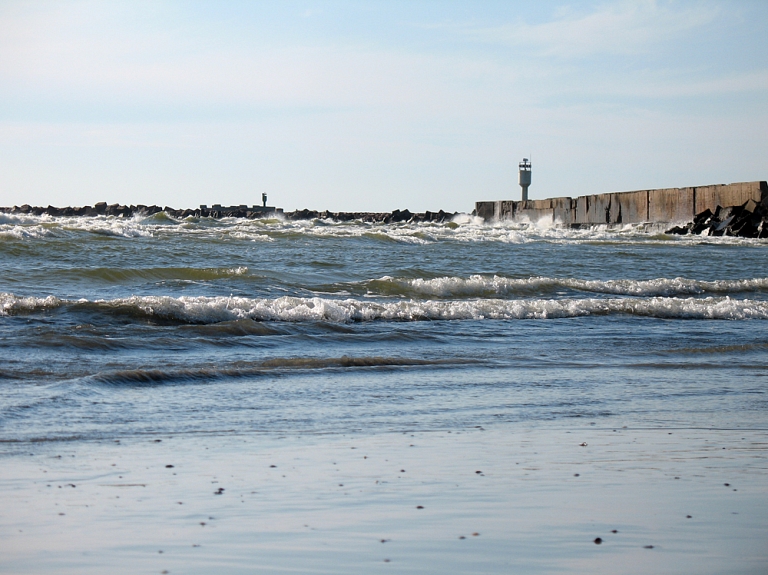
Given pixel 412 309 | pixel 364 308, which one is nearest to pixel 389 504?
pixel 364 308

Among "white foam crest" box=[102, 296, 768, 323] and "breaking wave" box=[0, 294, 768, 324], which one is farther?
"white foam crest" box=[102, 296, 768, 323]

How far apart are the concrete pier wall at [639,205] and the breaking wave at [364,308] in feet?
69.5

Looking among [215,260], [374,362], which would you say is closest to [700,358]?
[374,362]

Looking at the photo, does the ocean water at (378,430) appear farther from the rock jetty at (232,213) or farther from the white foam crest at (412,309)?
the rock jetty at (232,213)

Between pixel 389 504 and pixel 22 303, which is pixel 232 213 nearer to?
pixel 22 303

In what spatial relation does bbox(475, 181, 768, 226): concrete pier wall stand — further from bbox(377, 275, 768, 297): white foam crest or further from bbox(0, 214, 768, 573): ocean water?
bbox(0, 214, 768, 573): ocean water

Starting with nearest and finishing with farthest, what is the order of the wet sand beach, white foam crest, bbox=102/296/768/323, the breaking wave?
1. the wet sand beach
2. the breaking wave
3. white foam crest, bbox=102/296/768/323

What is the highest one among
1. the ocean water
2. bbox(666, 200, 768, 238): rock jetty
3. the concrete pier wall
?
the concrete pier wall

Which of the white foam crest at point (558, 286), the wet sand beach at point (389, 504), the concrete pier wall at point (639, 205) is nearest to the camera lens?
the wet sand beach at point (389, 504)

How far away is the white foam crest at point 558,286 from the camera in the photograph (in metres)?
10.7

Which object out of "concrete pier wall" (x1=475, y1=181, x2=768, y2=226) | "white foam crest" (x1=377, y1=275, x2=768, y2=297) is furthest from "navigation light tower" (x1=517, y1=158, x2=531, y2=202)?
"white foam crest" (x1=377, y1=275, x2=768, y2=297)

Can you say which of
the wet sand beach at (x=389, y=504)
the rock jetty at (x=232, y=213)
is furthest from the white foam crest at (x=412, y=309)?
the rock jetty at (x=232, y=213)

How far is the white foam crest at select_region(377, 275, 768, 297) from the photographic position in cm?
1067

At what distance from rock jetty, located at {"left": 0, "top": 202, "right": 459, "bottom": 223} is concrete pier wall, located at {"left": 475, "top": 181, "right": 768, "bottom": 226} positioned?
5568mm
